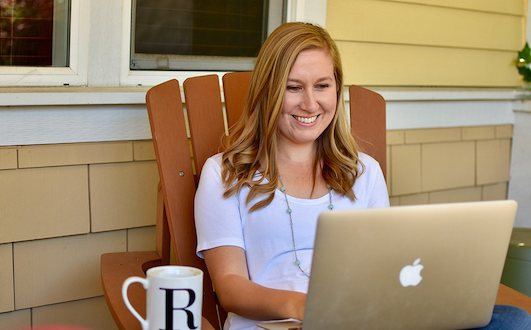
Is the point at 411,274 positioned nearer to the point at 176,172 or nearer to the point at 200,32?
the point at 176,172

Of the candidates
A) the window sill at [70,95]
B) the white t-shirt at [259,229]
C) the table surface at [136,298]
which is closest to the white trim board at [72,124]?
the window sill at [70,95]

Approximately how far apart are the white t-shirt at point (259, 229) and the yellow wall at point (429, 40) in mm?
1133

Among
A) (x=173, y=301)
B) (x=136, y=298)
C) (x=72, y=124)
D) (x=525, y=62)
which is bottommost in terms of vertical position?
(x=136, y=298)

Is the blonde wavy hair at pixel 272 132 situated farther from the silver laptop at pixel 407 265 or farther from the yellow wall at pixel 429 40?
the yellow wall at pixel 429 40

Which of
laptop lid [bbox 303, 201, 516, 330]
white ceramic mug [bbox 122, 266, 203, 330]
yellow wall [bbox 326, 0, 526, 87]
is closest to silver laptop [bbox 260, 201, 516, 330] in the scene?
laptop lid [bbox 303, 201, 516, 330]

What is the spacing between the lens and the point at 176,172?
2.64 meters

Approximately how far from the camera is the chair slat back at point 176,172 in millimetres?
2607

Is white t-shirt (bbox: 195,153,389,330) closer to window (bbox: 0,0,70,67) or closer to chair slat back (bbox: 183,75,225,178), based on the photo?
chair slat back (bbox: 183,75,225,178)

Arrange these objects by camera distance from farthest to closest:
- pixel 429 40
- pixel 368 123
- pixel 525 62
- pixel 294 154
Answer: pixel 525 62 < pixel 429 40 < pixel 368 123 < pixel 294 154

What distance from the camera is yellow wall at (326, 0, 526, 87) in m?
3.50

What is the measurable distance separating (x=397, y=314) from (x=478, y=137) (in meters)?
2.21

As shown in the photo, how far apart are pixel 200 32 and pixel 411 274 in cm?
143

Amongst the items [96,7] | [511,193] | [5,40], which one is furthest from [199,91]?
[511,193]

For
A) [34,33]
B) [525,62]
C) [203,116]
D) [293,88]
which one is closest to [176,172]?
[203,116]
